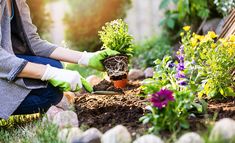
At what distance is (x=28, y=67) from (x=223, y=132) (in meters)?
1.28

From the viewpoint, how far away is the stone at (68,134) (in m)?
2.58

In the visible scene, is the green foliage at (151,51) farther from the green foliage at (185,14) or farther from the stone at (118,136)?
the stone at (118,136)

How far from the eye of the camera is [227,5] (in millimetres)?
4762

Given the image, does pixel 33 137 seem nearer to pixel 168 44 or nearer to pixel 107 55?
pixel 107 55

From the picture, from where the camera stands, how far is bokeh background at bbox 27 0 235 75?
565cm

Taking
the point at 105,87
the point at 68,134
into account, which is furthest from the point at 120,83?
the point at 68,134

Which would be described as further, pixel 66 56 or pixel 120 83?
Answer: pixel 120 83

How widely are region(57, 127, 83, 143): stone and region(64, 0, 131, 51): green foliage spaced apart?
4185 mm

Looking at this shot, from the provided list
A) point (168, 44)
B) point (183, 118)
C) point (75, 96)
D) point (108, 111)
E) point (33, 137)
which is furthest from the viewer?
point (168, 44)

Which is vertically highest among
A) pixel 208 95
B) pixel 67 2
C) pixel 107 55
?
pixel 67 2

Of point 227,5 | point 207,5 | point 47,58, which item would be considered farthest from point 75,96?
point 207,5

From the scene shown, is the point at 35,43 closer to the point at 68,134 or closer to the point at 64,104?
the point at 64,104

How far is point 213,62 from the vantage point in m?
3.09

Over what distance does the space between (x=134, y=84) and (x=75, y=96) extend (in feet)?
1.56
